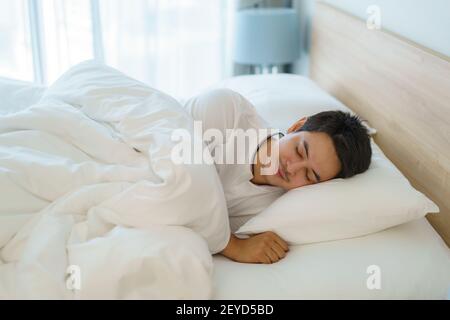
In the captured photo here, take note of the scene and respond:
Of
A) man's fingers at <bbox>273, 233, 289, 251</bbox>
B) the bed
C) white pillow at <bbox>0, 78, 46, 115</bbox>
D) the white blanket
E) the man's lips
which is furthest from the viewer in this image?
white pillow at <bbox>0, 78, 46, 115</bbox>

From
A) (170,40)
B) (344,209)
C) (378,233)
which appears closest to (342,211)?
(344,209)

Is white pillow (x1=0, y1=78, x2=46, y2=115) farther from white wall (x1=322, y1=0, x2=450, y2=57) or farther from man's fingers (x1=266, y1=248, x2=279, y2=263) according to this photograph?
white wall (x1=322, y1=0, x2=450, y2=57)

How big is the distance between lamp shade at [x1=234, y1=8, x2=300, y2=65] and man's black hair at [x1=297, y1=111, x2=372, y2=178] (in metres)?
1.24

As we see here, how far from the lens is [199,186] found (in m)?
1.12

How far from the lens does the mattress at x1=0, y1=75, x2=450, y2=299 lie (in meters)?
1.10

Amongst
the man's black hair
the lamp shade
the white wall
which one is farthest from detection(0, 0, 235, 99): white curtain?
the man's black hair

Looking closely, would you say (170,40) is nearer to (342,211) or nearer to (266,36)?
(266,36)

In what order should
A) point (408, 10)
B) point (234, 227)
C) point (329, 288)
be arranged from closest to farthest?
point (329, 288), point (234, 227), point (408, 10)

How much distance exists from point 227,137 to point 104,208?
0.52 m

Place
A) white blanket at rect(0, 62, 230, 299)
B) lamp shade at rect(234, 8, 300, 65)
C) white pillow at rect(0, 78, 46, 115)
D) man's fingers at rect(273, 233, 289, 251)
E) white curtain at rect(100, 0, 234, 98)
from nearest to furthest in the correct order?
white blanket at rect(0, 62, 230, 299) < man's fingers at rect(273, 233, 289, 251) < white pillow at rect(0, 78, 46, 115) < lamp shade at rect(234, 8, 300, 65) < white curtain at rect(100, 0, 234, 98)

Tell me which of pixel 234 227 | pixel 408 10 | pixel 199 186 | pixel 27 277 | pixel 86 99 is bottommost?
pixel 234 227
